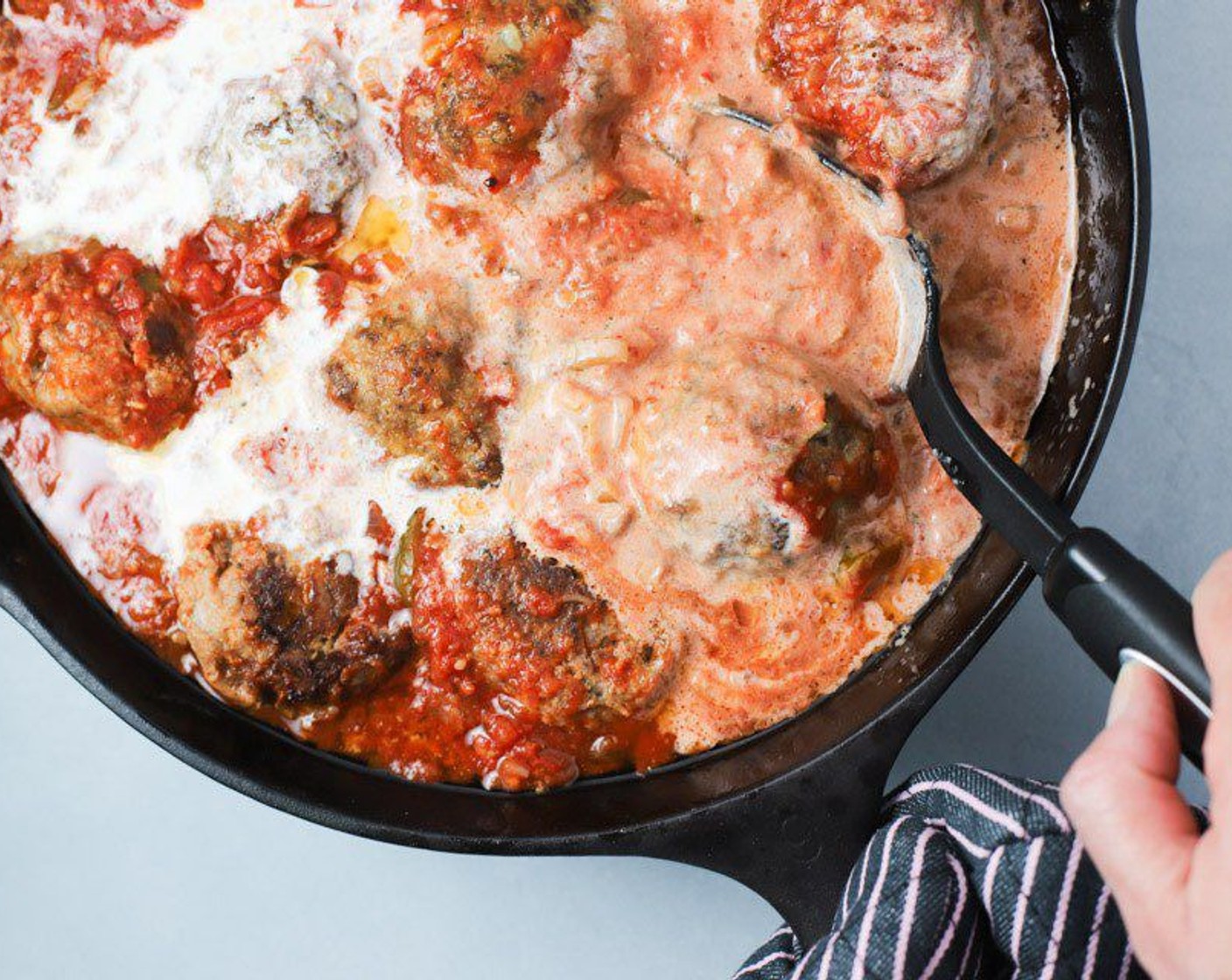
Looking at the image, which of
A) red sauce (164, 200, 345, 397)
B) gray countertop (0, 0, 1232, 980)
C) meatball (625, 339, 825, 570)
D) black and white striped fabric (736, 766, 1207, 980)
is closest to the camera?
black and white striped fabric (736, 766, 1207, 980)

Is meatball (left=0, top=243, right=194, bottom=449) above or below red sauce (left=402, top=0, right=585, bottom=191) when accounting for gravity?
below

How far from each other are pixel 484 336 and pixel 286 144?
0.59m

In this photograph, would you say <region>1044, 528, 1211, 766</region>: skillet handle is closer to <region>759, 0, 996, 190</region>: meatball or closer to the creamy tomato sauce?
the creamy tomato sauce

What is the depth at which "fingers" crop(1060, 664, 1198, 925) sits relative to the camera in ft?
5.00

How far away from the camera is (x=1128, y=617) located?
1.83m

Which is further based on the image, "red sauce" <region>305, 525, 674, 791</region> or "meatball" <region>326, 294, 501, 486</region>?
"red sauce" <region>305, 525, 674, 791</region>

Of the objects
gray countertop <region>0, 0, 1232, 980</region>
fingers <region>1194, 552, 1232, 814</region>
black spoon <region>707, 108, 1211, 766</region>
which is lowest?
gray countertop <region>0, 0, 1232, 980</region>

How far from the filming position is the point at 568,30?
2537mm

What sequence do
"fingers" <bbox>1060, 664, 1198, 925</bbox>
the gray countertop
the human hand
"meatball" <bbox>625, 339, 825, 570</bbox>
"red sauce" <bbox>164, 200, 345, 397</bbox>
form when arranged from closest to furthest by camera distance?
the human hand
"fingers" <bbox>1060, 664, 1198, 925</bbox>
"meatball" <bbox>625, 339, 825, 570</bbox>
"red sauce" <bbox>164, 200, 345, 397</bbox>
the gray countertop

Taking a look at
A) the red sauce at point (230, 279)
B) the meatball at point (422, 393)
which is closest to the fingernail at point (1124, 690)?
the meatball at point (422, 393)

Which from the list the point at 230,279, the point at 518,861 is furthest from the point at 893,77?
the point at 518,861

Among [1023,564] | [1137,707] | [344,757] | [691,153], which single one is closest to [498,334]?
[691,153]

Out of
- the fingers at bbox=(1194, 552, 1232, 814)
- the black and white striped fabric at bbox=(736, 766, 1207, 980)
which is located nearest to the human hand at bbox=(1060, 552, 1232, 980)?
the fingers at bbox=(1194, 552, 1232, 814)

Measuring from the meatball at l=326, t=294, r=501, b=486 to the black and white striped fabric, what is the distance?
1.19 meters
